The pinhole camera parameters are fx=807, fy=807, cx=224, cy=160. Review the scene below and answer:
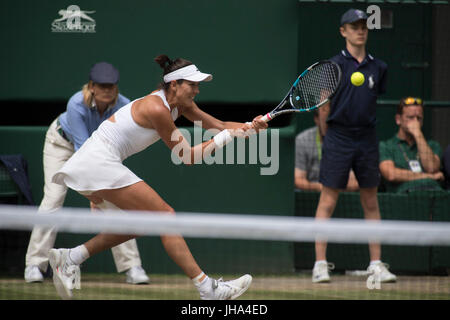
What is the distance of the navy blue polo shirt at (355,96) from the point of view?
5.42 meters

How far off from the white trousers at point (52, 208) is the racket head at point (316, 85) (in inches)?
61.0

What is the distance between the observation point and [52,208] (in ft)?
17.6

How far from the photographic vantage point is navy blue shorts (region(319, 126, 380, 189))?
5.44 metres

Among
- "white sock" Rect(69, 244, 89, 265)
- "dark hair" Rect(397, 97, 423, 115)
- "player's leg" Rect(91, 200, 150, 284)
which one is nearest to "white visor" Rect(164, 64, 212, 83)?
"white sock" Rect(69, 244, 89, 265)

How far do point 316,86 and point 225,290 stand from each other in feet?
4.87

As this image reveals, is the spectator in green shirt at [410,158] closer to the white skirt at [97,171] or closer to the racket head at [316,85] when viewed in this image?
the racket head at [316,85]

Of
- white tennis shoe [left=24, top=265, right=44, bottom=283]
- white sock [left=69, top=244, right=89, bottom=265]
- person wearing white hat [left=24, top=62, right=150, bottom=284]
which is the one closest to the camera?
white sock [left=69, top=244, right=89, bottom=265]

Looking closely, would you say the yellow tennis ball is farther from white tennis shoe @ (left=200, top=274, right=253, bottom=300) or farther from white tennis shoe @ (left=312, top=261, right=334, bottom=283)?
white tennis shoe @ (left=200, top=274, right=253, bottom=300)

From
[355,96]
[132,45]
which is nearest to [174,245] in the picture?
[355,96]

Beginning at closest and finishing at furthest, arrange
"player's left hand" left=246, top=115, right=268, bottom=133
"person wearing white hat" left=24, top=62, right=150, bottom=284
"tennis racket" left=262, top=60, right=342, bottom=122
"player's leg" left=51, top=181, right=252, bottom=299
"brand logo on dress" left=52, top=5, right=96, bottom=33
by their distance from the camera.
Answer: "player's leg" left=51, top=181, right=252, bottom=299, "player's left hand" left=246, top=115, right=268, bottom=133, "tennis racket" left=262, top=60, right=342, bottom=122, "person wearing white hat" left=24, top=62, right=150, bottom=284, "brand logo on dress" left=52, top=5, right=96, bottom=33

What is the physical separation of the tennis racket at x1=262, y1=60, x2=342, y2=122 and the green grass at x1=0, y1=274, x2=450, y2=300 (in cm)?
117

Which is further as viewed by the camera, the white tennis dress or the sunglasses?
the sunglasses
